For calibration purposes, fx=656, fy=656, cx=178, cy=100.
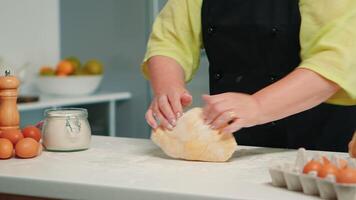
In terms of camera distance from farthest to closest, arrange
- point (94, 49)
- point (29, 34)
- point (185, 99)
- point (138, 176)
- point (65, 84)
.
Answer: point (94, 49), point (29, 34), point (65, 84), point (185, 99), point (138, 176)

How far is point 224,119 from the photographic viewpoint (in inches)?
45.9

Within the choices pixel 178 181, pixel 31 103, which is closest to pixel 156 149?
pixel 178 181

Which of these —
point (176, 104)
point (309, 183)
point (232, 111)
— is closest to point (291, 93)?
point (232, 111)

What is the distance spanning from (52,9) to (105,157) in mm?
2189

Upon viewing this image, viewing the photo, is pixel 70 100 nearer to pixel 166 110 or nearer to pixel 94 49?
pixel 94 49

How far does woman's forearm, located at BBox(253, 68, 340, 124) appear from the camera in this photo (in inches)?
46.6

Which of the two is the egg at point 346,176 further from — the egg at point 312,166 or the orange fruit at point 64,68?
the orange fruit at point 64,68

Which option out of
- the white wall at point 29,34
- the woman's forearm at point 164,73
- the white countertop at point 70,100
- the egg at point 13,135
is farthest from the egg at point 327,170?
the white wall at point 29,34

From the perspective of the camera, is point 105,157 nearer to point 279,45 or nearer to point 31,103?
point 279,45

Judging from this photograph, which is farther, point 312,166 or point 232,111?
point 232,111

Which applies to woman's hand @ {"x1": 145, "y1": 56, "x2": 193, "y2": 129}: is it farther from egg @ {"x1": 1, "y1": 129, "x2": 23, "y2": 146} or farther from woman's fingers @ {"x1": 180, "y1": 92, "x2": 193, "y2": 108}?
egg @ {"x1": 1, "y1": 129, "x2": 23, "y2": 146}

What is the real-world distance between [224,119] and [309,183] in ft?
1.00

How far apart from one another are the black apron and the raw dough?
288 mm

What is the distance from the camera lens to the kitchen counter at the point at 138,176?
91 centimetres
